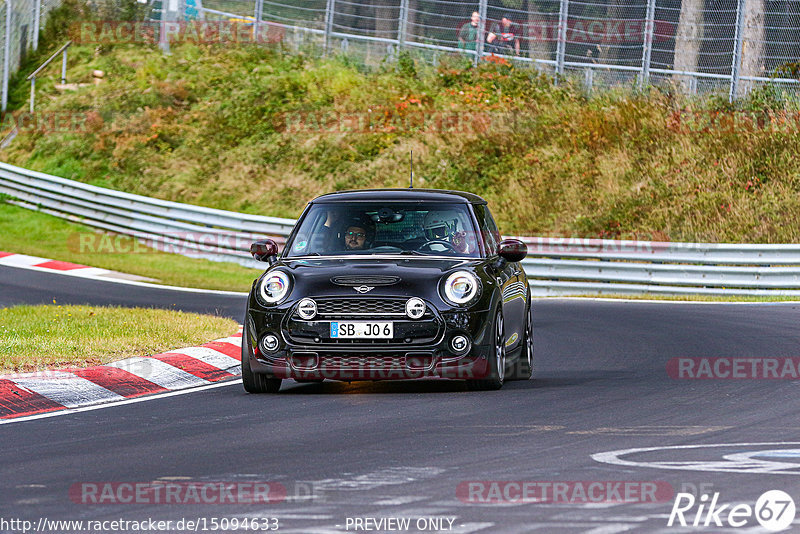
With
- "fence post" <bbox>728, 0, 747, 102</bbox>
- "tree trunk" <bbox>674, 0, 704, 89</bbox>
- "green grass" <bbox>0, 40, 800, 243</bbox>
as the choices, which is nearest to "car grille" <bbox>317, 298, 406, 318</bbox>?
"green grass" <bbox>0, 40, 800, 243</bbox>

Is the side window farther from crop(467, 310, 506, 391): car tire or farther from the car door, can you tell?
crop(467, 310, 506, 391): car tire

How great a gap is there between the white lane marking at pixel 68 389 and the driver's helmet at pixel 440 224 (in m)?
2.62

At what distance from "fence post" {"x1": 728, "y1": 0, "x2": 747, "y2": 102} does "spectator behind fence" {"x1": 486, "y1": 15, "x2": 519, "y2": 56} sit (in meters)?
5.16

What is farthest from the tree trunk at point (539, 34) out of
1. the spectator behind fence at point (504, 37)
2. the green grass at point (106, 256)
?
the green grass at point (106, 256)

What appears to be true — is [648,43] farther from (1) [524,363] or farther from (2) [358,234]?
(2) [358,234]

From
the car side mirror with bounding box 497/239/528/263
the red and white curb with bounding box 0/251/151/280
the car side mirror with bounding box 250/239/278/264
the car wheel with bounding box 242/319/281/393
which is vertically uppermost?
the car side mirror with bounding box 497/239/528/263

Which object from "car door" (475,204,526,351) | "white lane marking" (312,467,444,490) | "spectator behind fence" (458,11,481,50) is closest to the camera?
"white lane marking" (312,467,444,490)

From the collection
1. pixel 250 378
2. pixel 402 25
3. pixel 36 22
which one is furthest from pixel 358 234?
pixel 36 22

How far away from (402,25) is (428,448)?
26544mm

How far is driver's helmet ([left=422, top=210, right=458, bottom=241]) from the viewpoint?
10.4 meters

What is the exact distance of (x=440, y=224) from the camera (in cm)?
1048

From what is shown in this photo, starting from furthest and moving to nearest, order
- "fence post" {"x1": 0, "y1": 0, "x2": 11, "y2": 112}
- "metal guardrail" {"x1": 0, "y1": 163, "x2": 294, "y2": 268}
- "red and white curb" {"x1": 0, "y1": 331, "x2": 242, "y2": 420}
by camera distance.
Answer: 1. "fence post" {"x1": 0, "y1": 0, "x2": 11, "y2": 112}
2. "metal guardrail" {"x1": 0, "y1": 163, "x2": 294, "y2": 268}
3. "red and white curb" {"x1": 0, "y1": 331, "x2": 242, "y2": 420}

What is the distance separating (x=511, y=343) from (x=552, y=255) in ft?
41.7

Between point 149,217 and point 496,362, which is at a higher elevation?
point 496,362
